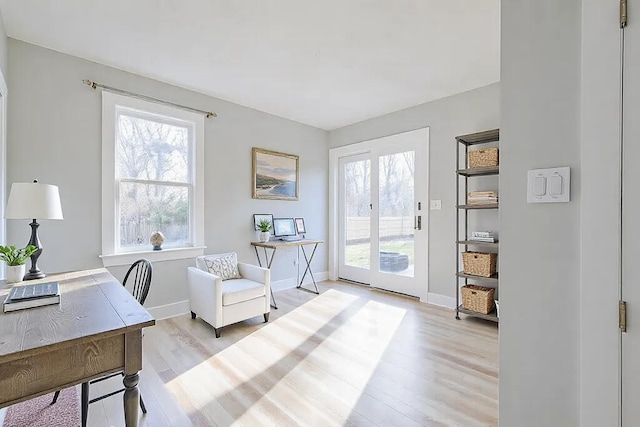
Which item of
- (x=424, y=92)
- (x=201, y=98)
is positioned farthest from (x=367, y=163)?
(x=201, y=98)

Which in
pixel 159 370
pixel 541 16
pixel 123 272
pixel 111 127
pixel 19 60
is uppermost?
pixel 19 60

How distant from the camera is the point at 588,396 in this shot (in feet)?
2.77

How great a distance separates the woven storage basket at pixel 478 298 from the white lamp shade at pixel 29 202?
3.58m

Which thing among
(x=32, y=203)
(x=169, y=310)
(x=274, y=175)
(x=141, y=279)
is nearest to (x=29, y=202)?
(x=32, y=203)

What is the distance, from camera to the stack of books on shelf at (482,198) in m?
3.12

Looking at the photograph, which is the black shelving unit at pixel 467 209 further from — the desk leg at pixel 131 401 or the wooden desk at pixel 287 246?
the desk leg at pixel 131 401

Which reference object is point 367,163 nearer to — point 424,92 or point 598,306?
point 424,92

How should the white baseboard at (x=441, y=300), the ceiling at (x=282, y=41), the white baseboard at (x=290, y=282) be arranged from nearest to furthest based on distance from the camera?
the ceiling at (x=282, y=41) < the white baseboard at (x=441, y=300) < the white baseboard at (x=290, y=282)

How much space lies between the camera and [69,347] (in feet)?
3.23

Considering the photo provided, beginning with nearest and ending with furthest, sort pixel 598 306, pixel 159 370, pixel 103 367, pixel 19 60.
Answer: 1. pixel 598 306
2. pixel 103 367
3. pixel 159 370
4. pixel 19 60

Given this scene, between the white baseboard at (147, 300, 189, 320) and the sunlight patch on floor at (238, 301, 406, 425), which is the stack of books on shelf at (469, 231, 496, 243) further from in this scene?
the white baseboard at (147, 300, 189, 320)

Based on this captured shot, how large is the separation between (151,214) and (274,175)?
1.67m

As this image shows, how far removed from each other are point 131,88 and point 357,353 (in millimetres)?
3297

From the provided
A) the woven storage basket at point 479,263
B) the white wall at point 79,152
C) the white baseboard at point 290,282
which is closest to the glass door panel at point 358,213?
the white baseboard at point 290,282
